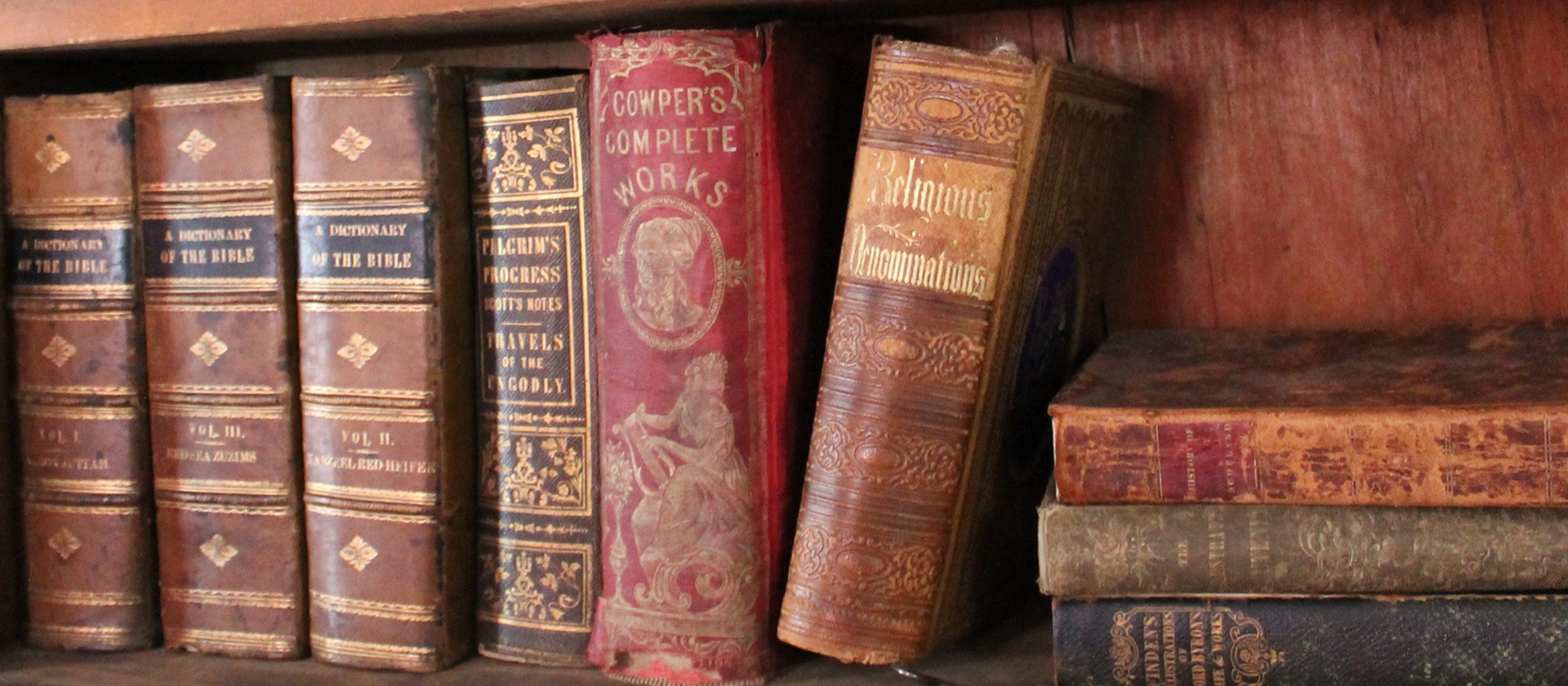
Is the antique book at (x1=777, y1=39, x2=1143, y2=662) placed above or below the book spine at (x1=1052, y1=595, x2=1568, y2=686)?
above

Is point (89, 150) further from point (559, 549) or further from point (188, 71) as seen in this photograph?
point (559, 549)

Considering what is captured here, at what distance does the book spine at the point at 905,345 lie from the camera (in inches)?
26.2

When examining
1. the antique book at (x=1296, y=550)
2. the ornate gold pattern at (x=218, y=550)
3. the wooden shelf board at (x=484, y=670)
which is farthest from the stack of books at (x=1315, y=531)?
the ornate gold pattern at (x=218, y=550)

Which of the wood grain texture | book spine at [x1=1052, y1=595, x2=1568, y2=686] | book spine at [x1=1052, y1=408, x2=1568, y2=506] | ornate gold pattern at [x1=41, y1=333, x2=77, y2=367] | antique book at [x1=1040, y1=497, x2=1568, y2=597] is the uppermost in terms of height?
the wood grain texture

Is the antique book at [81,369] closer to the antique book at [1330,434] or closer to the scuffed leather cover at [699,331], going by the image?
the scuffed leather cover at [699,331]

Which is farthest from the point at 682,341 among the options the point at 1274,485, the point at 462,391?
the point at 1274,485

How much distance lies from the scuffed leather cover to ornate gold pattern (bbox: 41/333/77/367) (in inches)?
15.1

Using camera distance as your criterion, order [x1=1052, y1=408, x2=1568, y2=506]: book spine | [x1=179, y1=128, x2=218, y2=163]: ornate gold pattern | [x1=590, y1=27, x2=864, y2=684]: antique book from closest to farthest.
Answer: [x1=1052, y1=408, x2=1568, y2=506]: book spine, [x1=590, y1=27, x2=864, y2=684]: antique book, [x1=179, y1=128, x2=218, y2=163]: ornate gold pattern

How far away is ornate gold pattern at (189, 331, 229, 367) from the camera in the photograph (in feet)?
2.72

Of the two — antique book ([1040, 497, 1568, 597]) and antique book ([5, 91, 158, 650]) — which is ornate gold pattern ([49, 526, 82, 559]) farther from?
antique book ([1040, 497, 1568, 597])

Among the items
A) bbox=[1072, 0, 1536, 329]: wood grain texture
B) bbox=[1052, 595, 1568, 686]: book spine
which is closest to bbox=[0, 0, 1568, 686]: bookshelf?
bbox=[1072, 0, 1536, 329]: wood grain texture

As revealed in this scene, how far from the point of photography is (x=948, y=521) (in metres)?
0.69

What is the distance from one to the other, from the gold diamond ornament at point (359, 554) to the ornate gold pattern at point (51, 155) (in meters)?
0.32

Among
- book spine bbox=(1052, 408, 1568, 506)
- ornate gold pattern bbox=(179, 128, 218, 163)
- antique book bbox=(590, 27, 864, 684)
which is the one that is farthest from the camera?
ornate gold pattern bbox=(179, 128, 218, 163)
